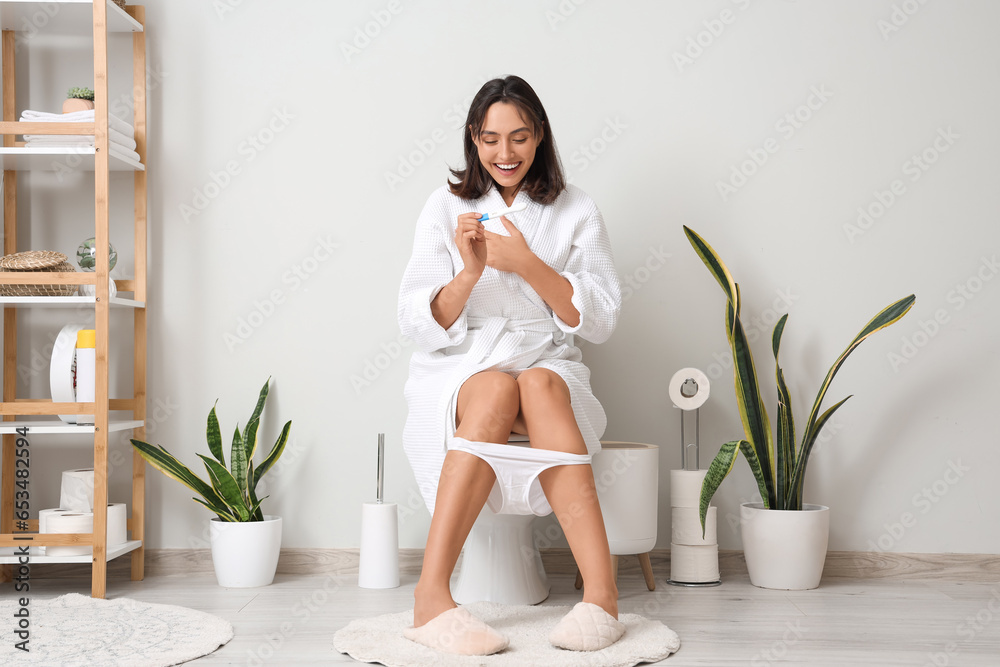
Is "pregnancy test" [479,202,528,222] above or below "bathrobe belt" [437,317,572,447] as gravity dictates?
above

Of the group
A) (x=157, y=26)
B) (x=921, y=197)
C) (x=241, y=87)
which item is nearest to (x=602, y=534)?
(x=921, y=197)

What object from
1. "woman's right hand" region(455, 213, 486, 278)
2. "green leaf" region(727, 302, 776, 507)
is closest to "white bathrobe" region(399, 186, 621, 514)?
"woman's right hand" region(455, 213, 486, 278)

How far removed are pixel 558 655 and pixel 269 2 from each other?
175cm

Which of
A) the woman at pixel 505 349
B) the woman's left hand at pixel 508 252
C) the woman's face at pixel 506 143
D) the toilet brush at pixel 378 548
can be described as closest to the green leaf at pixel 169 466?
the toilet brush at pixel 378 548

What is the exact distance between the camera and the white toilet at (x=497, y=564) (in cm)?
169

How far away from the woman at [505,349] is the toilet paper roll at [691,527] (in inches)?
14.6

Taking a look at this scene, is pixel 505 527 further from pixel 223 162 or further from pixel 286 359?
pixel 223 162

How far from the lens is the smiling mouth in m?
1.75

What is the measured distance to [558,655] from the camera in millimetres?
1303

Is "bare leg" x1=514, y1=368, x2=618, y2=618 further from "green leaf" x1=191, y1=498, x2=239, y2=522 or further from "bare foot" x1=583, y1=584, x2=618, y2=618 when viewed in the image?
"green leaf" x1=191, y1=498, x2=239, y2=522

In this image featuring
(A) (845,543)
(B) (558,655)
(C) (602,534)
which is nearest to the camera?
(B) (558,655)

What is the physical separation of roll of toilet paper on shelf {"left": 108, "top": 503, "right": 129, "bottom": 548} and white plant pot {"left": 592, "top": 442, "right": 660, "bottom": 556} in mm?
1126

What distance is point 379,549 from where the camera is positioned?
1906 millimetres

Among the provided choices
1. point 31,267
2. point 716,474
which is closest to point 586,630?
point 716,474
